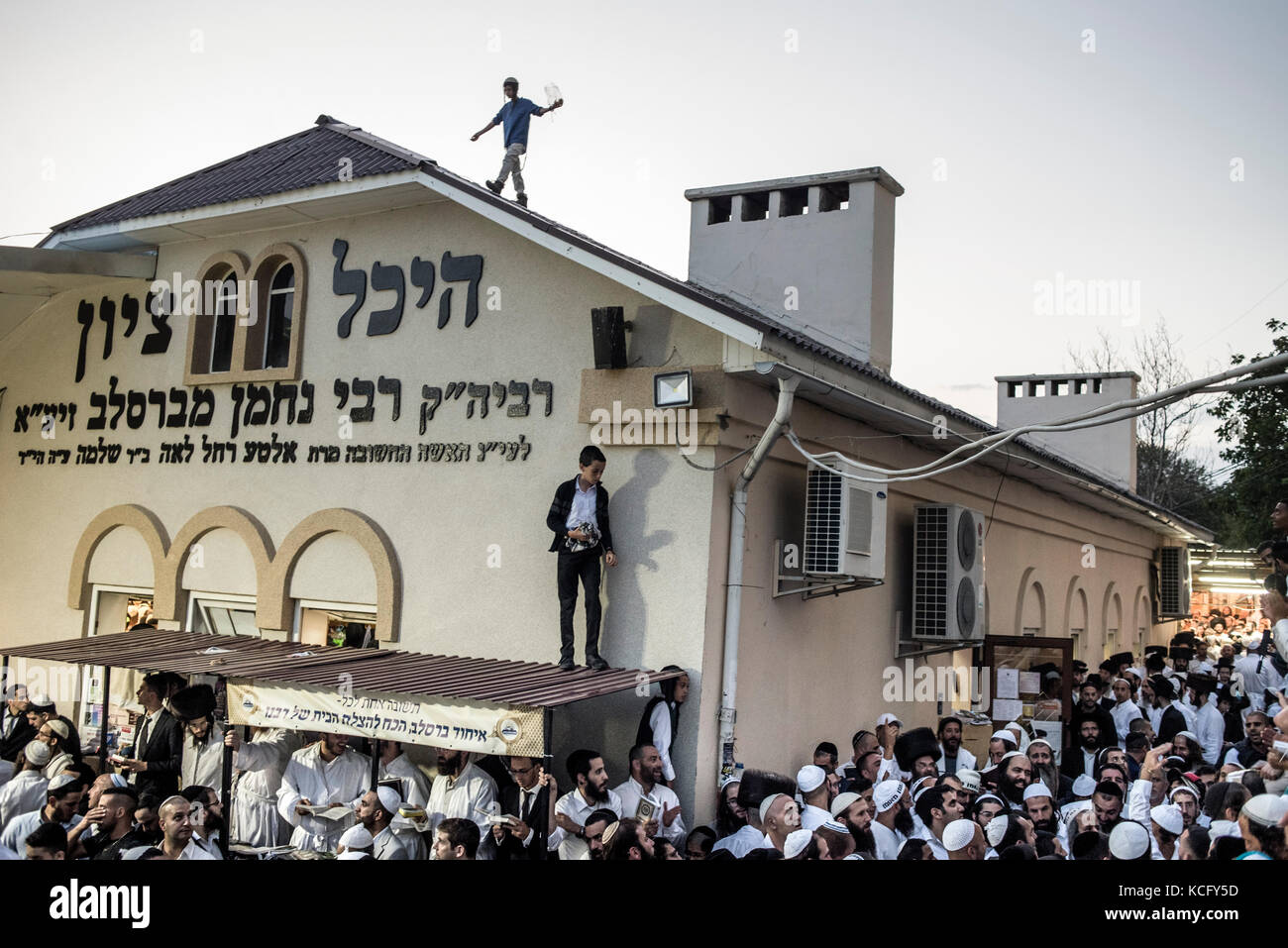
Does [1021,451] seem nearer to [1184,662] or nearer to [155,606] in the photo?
[1184,662]

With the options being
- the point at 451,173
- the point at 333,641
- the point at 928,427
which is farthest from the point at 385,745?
the point at 928,427

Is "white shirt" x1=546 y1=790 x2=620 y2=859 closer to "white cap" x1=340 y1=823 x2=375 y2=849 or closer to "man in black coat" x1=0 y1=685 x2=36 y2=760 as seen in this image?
"white cap" x1=340 y1=823 x2=375 y2=849

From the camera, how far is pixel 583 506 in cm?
898

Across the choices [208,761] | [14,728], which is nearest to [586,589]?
[208,761]

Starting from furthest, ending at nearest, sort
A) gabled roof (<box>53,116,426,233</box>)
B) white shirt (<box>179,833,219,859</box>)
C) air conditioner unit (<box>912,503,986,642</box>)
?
1. air conditioner unit (<box>912,503,986,642</box>)
2. gabled roof (<box>53,116,426,233</box>)
3. white shirt (<box>179,833,219,859</box>)

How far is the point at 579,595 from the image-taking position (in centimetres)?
930

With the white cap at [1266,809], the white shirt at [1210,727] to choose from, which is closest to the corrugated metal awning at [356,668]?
the white cap at [1266,809]

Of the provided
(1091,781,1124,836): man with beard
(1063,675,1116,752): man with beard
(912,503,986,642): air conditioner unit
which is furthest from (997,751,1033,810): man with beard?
(1063,675,1116,752): man with beard

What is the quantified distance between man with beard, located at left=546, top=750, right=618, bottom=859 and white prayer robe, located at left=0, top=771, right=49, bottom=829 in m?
3.82

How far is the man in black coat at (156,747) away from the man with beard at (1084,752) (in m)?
8.18

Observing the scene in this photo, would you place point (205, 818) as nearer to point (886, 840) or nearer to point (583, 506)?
point (583, 506)

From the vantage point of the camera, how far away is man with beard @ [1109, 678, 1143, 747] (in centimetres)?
1309
